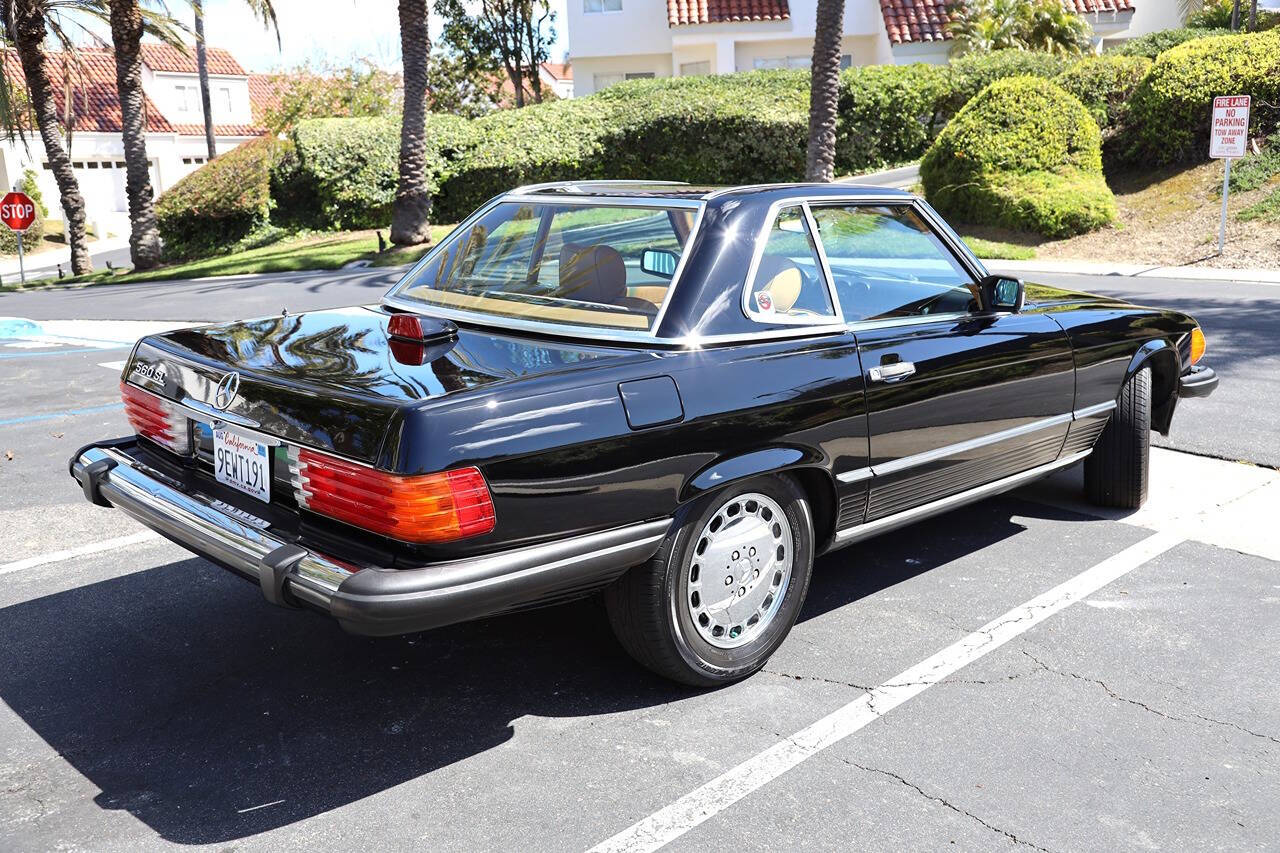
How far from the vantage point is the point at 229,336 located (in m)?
4.12

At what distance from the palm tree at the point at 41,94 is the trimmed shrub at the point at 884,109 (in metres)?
18.6

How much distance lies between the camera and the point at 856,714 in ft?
12.1

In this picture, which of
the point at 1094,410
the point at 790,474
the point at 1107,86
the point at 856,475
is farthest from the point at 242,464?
the point at 1107,86

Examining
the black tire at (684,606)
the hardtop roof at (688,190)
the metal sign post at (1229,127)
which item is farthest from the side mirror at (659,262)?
the metal sign post at (1229,127)

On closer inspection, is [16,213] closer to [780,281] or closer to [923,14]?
[923,14]

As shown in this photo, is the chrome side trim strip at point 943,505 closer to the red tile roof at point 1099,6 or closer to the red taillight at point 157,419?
→ the red taillight at point 157,419

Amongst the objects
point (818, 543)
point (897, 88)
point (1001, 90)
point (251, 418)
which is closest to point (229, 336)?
point (251, 418)

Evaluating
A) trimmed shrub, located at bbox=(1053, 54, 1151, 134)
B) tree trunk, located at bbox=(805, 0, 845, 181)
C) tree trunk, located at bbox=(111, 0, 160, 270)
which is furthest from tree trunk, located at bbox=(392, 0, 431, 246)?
trimmed shrub, located at bbox=(1053, 54, 1151, 134)

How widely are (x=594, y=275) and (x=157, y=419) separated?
1.62 m

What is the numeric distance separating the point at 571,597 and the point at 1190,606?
256 centimetres

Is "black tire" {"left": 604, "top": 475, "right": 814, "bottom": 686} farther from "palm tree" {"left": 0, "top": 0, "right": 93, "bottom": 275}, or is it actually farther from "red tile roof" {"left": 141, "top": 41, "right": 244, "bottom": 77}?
"red tile roof" {"left": 141, "top": 41, "right": 244, "bottom": 77}

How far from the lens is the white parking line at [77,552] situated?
16.7ft

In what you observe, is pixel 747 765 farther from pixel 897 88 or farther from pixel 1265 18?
pixel 1265 18

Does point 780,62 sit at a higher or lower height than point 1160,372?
higher
